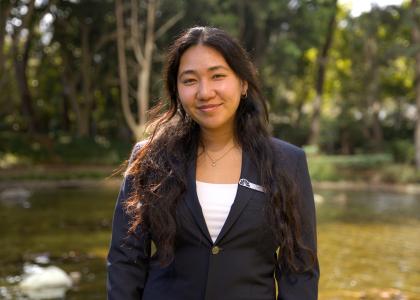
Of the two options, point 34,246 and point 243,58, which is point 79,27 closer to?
point 34,246

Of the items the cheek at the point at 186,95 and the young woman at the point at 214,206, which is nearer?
the young woman at the point at 214,206

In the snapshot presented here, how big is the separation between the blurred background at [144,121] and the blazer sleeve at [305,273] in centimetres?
519

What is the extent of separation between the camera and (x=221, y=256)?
2.04 m

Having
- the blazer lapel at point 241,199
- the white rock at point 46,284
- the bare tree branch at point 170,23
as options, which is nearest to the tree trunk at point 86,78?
the bare tree branch at point 170,23

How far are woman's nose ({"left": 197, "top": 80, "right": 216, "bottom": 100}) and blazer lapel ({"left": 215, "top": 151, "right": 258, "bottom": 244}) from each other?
0.89 feet

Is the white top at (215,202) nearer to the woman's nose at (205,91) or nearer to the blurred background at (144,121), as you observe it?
the woman's nose at (205,91)

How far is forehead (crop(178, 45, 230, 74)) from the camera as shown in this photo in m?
2.13

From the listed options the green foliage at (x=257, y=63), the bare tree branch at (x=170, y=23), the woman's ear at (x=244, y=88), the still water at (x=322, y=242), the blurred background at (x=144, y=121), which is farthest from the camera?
the green foliage at (x=257, y=63)

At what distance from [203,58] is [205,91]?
0.12m

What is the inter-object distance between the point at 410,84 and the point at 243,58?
33630 millimetres

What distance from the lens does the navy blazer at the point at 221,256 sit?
2047 mm

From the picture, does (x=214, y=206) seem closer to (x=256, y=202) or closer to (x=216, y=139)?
(x=256, y=202)

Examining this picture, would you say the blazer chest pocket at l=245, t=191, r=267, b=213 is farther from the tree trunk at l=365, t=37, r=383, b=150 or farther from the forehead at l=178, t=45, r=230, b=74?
the tree trunk at l=365, t=37, r=383, b=150

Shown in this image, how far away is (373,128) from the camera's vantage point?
30.7 metres
